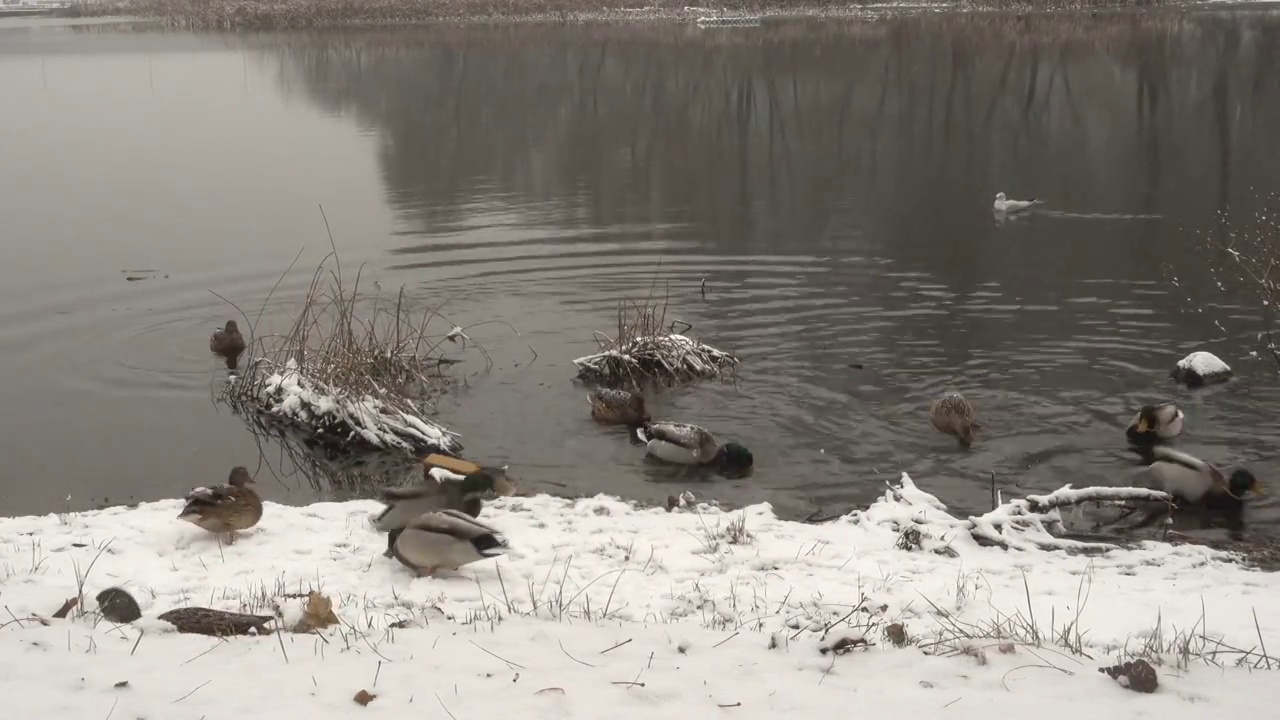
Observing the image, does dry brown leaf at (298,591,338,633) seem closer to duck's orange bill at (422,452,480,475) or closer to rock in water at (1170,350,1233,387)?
duck's orange bill at (422,452,480,475)

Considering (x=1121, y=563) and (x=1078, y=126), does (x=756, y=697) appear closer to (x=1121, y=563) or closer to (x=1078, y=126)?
(x=1121, y=563)

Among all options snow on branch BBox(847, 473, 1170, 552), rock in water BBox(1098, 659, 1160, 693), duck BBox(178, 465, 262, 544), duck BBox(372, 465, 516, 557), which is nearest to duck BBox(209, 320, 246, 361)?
duck BBox(372, 465, 516, 557)

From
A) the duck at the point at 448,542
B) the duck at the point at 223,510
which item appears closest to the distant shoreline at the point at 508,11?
the duck at the point at 223,510

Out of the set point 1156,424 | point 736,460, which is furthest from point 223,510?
point 1156,424

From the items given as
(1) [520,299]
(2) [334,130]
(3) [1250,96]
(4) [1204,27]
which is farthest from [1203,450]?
(4) [1204,27]

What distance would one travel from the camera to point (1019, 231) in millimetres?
16422

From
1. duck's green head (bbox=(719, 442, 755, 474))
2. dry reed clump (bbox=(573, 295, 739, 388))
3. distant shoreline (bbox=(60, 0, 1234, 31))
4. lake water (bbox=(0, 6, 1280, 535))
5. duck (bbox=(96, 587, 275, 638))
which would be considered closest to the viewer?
duck (bbox=(96, 587, 275, 638))

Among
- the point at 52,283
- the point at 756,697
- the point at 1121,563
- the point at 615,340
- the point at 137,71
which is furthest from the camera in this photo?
the point at 137,71

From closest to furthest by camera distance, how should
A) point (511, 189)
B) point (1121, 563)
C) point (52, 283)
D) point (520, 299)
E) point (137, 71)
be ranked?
point (1121, 563)
point (520, 299)
point (52, 283)
point (511, 189)
point (137, 71)

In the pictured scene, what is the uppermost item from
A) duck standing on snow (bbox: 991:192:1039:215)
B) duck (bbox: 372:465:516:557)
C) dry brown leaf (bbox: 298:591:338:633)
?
dry brown leaf (bbox: 298:591:338:633)

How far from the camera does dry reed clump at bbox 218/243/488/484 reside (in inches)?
366

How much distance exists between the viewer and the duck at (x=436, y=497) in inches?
275

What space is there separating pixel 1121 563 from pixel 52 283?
13.2 metres

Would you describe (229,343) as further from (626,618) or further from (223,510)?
(626,618)
